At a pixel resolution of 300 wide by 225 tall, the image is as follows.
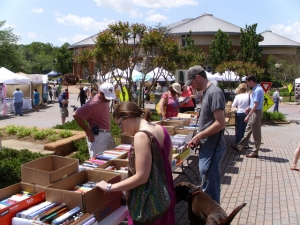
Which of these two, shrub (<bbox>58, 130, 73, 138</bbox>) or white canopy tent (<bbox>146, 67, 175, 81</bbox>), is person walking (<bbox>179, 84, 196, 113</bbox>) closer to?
shrub (<bbox>58, 130, 73, 138</bbox>)

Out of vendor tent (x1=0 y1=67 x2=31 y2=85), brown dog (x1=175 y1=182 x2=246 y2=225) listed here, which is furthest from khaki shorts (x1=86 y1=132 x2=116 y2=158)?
vendor tent (x1=0 y1=67 x2=31 y2=85)

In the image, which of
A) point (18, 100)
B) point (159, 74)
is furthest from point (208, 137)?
point (18, 100)

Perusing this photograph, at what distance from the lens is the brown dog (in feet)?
11.0

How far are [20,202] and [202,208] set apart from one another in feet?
6.12

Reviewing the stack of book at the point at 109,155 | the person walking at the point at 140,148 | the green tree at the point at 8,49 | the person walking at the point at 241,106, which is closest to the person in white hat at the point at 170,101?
the person walking at the point at 241,106

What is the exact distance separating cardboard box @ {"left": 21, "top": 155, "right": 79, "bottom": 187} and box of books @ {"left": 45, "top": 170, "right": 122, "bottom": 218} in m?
0.13

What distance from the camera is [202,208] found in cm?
358

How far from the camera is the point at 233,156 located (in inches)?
344

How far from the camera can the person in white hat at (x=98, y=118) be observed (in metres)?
4.59

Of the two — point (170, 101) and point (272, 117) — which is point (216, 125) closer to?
point (170, 101)

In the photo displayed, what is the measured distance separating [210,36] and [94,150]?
52942 mm

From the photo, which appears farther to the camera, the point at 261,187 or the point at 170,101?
the point at 170,101

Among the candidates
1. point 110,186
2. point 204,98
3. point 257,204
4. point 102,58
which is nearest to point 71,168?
point 110,186

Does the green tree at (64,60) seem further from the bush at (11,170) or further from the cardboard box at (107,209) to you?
the cardboard box at (107,209)
